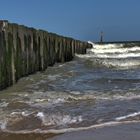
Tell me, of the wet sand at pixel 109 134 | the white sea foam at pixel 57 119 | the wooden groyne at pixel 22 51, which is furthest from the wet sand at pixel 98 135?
the wooden groyne at pixel 22 51

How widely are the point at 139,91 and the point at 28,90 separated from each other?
2.37 meters

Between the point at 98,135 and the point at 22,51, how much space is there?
770cm

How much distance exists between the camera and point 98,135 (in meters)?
5.20

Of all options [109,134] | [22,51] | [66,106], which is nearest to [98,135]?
[109,134]

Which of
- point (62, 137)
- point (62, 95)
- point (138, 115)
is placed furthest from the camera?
point (62, 95)

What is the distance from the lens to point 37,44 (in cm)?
1562

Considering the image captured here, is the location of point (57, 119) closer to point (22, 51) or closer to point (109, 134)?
point (109, 134)

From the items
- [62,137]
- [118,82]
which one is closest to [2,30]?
[118,82]

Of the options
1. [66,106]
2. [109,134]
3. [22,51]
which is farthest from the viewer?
[22,51]

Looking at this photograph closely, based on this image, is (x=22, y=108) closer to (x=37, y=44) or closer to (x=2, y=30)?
(x=2, y=30)

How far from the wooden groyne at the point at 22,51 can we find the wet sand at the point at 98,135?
4309 millimetres

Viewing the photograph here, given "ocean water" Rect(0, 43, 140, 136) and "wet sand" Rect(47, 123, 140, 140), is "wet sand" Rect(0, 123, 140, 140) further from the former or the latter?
"ocean water" Rect(0, 43, 140, 136)

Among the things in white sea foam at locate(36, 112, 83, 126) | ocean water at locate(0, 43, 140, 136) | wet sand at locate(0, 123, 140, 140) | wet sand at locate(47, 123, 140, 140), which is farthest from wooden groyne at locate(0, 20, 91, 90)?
wet sand at locate(47, 123, 140, 140)

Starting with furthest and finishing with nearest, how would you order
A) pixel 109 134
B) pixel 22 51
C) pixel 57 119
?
pixel 22 51 → pixel 57 119 → pixel 109 134
